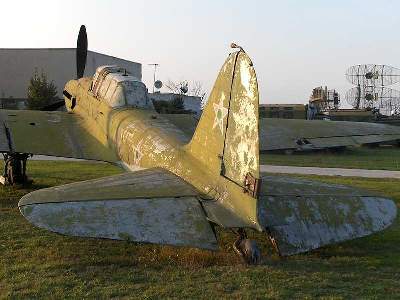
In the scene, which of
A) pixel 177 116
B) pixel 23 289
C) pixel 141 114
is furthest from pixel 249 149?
pixel 177 116

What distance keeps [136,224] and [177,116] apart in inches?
333

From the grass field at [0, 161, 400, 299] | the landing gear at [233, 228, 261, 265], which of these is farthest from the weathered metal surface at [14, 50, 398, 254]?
the grass field at [0, 161, 400, 299]

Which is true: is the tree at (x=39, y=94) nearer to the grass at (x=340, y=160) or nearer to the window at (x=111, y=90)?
the grass at (x=340, y=160)

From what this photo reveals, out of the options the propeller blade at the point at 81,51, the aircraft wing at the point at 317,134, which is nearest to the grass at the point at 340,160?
the aircraft wing at the point at 317,134

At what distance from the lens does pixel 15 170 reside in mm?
13945

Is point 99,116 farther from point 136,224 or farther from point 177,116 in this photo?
point 136,224

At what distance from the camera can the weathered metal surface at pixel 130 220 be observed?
5336 millimetres

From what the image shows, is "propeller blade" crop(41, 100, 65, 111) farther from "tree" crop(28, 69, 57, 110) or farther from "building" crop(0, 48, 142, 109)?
"building" crop(0, 48, 142, 109)

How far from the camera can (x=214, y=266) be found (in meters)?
6.61

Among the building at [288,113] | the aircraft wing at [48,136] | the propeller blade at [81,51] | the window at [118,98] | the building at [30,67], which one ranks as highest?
the building at [30,67]

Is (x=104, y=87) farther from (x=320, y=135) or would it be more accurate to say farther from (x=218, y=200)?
(x=218, y=200)

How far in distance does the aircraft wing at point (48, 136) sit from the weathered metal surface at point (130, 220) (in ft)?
16.0

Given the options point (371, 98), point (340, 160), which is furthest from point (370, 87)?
point (340, 160)

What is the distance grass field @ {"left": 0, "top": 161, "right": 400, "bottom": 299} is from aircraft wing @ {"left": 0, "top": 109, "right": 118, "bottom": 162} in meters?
3.09
